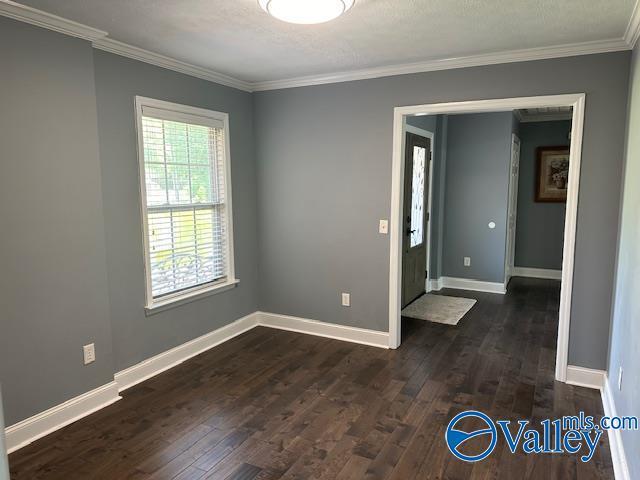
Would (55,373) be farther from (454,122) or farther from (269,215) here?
(454,122)

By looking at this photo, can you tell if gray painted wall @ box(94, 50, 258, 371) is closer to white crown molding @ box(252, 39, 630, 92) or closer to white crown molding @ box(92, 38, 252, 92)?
white crown molding @ box(92, 38, 252, 92)

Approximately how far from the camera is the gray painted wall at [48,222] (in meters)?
2.46

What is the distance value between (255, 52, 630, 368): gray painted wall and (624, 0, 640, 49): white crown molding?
0.55 feet

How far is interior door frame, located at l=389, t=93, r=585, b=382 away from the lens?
312 cm

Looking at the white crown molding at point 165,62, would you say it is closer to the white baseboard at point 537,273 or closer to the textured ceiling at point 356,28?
the textured ceiling at point 356,28

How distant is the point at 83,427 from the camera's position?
9.03 feet

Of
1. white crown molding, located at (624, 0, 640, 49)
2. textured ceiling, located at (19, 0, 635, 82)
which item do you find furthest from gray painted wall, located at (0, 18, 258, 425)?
white crown molding, located at (624, 0, 640, 49)

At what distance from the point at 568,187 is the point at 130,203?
3186mm

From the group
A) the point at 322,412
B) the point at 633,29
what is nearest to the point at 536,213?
the point at 633,29

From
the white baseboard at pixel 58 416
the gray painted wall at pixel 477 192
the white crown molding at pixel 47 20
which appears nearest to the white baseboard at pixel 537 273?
the gray painted wall at pixel 477 192

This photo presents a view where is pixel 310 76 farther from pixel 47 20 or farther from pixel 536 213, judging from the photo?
pixel 536 213

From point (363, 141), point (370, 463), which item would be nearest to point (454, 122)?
point (363, 141)

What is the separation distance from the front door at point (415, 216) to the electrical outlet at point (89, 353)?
10.7ft

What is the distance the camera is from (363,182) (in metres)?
3.97
